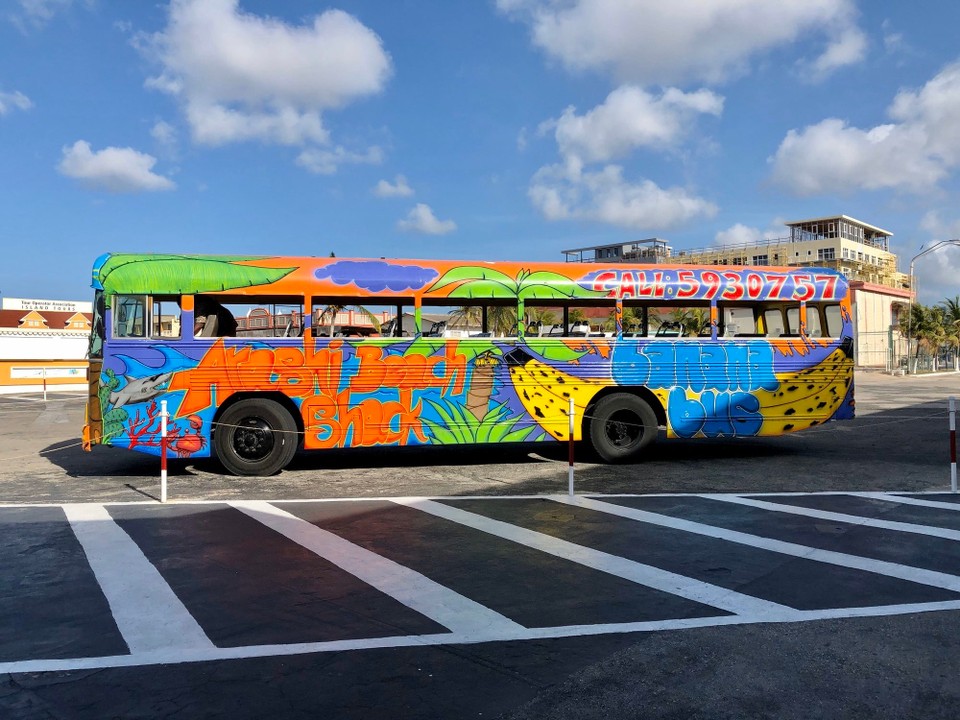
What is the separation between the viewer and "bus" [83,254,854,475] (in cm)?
1070

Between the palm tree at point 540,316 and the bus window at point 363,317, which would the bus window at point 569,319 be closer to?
the palm tree at point 540,316

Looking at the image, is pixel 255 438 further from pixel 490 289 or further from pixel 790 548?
pixel 790 548

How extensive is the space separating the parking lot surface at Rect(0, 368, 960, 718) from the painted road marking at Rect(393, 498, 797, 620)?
3cm

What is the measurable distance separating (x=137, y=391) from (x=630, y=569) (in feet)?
25.5

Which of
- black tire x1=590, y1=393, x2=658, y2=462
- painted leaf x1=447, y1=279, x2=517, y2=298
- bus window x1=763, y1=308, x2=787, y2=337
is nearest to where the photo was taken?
painted leaf x1=447, y1=279, x2=517, y2=298

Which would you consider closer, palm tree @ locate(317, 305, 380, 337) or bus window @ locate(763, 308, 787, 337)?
palm tree @ locate(317, 305, 380, 337)

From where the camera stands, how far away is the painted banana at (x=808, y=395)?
12445mm

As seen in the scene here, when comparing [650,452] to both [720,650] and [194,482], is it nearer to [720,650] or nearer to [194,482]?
[194,482]

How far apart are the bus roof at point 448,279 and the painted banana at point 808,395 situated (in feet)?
3.91

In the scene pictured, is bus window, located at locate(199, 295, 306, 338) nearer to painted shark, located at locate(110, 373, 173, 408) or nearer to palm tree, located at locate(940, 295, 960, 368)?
painted shark, located at locate(110, 373, 173, 408)

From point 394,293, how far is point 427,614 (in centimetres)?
680

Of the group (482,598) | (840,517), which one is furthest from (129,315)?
(840,517)

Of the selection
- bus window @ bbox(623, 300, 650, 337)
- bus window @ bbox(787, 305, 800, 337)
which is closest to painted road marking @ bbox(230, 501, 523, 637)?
bus window @ bbox(623, 300, 650, 337)

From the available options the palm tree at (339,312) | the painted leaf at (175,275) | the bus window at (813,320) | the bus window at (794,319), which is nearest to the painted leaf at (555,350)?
the palm tree at (339,312)
